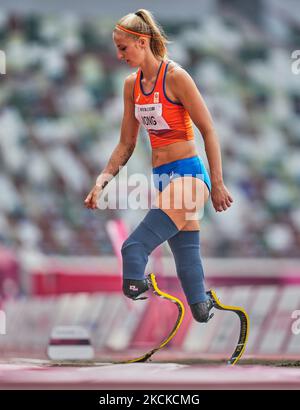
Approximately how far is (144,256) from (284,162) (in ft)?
31.5

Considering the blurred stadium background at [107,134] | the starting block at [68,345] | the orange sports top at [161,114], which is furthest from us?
the blurred stadium background at [107,134]

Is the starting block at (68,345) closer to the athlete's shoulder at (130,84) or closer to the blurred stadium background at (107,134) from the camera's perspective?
the athlete's shoulder at (130,84)

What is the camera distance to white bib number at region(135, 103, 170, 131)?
14.4 ft

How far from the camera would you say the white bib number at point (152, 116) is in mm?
4398

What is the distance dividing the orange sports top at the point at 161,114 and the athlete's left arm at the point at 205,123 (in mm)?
70

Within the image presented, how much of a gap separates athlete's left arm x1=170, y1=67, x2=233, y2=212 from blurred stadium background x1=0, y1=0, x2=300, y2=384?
6101mm

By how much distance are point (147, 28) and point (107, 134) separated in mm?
9138

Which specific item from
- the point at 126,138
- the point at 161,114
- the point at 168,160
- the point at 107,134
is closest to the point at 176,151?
the point at 168,160

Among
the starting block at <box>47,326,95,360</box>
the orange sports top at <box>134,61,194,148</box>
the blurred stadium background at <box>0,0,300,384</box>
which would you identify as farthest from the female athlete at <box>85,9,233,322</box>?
the blurred stadium background at <box>0,0,300,384</box>

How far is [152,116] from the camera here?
443cm

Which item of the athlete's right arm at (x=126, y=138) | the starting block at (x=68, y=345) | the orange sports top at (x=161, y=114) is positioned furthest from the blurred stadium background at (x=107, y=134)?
the orange sports top at (x=161, y=114)
